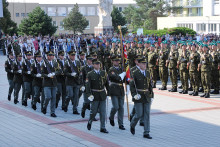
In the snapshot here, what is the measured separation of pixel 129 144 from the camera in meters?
9.60

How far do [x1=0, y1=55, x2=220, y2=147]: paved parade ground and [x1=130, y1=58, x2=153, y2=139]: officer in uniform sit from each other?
1.37ft

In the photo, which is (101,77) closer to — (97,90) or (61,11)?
(97,90)

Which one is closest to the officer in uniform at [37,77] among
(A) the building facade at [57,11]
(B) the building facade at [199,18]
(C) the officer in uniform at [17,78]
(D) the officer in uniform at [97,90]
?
(C) the officer in uniform at [17,78]

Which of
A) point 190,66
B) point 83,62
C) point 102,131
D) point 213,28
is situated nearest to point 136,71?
point 102,131

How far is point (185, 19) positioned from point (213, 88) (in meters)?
47.8

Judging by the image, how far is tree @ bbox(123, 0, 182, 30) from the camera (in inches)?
2936

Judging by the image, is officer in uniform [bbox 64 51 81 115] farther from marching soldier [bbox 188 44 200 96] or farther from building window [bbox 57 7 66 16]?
building window [bbox 57 7 66 16]

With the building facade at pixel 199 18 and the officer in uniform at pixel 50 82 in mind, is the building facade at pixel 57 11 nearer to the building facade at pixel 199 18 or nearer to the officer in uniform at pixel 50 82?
the building facade at pixel 199 18

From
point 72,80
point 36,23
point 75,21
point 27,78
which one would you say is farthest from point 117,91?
point 75,21

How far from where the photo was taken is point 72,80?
13.3 m

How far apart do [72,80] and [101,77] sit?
263 centimetres

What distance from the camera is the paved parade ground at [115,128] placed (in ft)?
32.2

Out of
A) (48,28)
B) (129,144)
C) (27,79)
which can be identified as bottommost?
(129,144)

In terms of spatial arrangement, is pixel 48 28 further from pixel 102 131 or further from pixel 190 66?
pixel 102 131
